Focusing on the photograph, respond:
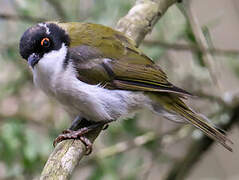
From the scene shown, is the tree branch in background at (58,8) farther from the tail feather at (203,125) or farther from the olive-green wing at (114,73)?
the tail feather at (203,125)

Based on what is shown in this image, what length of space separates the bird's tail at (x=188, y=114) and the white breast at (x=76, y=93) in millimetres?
186

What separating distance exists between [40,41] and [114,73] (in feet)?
2.11

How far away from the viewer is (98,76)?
3.96 meters

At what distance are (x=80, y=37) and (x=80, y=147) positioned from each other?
3.38 ft

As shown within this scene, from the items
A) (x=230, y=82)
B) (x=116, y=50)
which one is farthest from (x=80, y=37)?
(x=230, y=82)

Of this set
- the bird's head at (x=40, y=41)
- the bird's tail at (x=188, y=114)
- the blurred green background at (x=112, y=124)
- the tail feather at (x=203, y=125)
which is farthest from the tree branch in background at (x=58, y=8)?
the tail feather at (x=203, y=125)

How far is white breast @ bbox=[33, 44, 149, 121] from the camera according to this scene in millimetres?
3781

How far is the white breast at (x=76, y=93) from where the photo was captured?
3781mm

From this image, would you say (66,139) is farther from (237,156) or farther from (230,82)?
(230,82)

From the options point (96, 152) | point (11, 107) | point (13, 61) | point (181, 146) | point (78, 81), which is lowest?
point (181, 146)

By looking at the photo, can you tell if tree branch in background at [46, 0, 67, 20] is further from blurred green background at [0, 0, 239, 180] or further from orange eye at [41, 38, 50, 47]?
orange eye at [41, 38, 50, 47]

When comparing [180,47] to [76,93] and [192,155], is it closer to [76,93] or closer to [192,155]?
[192,155]

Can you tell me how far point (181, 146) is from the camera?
24.3 ft

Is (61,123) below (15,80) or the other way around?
below
